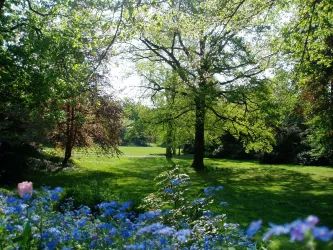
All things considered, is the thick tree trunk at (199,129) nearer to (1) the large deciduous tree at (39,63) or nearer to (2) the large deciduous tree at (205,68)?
(2) the large deciduous tree at (205,68)

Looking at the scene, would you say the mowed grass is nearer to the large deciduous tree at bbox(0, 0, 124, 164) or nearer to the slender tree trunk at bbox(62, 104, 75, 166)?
the slender tree trunk at bbox(62, 104, 75, 166)

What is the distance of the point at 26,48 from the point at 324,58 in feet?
33.4

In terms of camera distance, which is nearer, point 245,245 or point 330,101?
point 245,245

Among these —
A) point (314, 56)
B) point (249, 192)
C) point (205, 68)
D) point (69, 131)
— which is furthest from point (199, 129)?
point (314, 56)

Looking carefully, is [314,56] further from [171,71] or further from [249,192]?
[171,71]

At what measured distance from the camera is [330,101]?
44.9ft

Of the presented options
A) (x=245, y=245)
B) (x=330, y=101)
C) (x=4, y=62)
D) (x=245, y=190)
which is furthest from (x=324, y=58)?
(x=4, y=62)

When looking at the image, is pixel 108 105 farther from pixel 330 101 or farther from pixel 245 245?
pixel 245 245

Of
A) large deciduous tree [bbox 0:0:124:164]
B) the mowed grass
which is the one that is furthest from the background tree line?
the mowed grass

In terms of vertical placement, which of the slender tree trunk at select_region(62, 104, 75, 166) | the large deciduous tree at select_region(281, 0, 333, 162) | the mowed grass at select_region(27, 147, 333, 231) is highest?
the large deciduous tree at select_region(281, 0, 333, 162)

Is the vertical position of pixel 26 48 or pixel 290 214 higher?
pixel 26 48

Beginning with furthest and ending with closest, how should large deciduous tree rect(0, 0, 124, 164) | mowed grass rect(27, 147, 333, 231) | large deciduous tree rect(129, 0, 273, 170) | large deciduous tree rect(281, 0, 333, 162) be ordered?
1. large deciduous tree rect(129, 0, 273, 170)
2. large deciduous tree rect(0, 0, 124, 164)
3. large deciduous tree rect(281, 0, 333, 162)
4. mowed grass rect(27, 147, 333, 231)

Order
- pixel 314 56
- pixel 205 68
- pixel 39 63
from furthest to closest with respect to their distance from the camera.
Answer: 1. pixel 205 68
2. pixel 39 63
3. pixel 314 56

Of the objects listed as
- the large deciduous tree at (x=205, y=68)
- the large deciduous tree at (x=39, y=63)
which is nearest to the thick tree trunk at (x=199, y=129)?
the large deciduous tree at (x=205, y=68)
